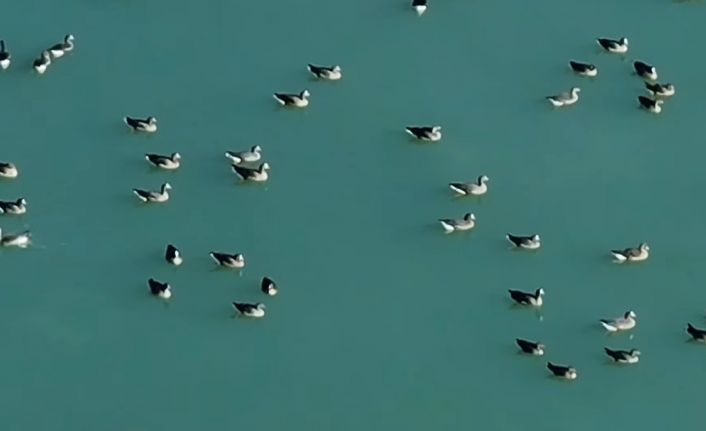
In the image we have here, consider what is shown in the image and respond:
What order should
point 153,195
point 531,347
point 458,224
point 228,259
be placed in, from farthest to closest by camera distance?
1. point 153,195
2. point 458,224
3. point 228,259
4. point 531,347

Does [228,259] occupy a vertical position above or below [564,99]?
below

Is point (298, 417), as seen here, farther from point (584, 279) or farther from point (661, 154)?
point (661, 154)

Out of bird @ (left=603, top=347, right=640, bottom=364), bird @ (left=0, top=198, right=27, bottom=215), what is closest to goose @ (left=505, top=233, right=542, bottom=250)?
bird @ (left=603, top=347, right=640, bottom=364)

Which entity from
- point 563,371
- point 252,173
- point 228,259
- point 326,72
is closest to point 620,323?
point 563,371

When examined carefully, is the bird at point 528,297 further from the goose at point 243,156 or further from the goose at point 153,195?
the goose at point 153,195

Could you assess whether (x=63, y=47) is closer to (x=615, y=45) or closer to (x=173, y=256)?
(x=173, y=256)

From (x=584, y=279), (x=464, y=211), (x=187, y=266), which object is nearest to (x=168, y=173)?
(x=187, y=266)
